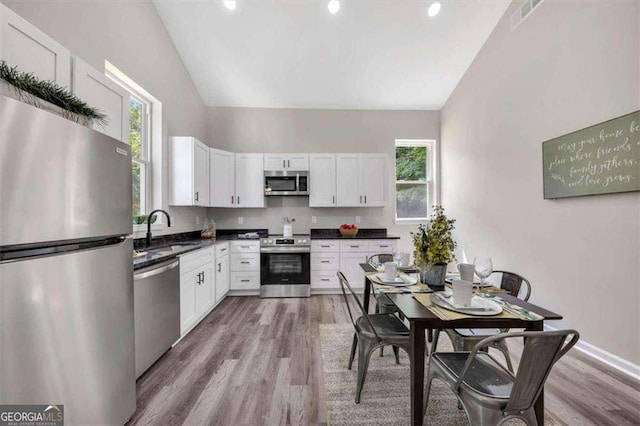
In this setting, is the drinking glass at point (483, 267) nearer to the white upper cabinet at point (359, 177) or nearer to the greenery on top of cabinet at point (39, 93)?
the greenery on top of cabinet at point (39, 93)

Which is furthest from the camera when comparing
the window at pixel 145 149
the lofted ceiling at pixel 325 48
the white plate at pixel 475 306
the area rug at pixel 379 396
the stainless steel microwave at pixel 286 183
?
the stainless steel microwave at pixel 286 183

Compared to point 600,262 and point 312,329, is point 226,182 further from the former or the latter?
point 600,262

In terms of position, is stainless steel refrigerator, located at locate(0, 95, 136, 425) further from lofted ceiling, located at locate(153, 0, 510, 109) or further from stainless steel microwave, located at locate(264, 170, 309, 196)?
stainless steel microwave, located at locate(264, 170, 309, 196)

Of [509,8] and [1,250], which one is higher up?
[509,8]

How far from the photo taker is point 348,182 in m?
4.52

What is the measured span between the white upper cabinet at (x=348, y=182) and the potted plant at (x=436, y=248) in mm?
2714

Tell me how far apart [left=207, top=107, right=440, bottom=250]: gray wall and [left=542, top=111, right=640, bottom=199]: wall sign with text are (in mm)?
2348

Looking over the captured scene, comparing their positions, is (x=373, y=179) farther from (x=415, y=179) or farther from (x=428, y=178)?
(x=428, y=178)

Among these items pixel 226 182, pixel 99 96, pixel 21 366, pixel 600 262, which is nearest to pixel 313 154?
pixel 226 182

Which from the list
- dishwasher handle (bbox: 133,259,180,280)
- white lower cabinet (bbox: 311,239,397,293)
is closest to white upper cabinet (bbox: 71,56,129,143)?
dishwasher handle (bbox: 133,259,180,280)

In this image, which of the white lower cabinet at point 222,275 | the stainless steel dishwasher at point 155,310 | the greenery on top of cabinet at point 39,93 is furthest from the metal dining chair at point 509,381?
the white lower cabinet at point 222,275

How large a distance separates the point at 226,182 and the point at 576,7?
4.59m

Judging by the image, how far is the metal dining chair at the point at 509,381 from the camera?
1059 millimetres

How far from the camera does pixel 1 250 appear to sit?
0.89 meters
